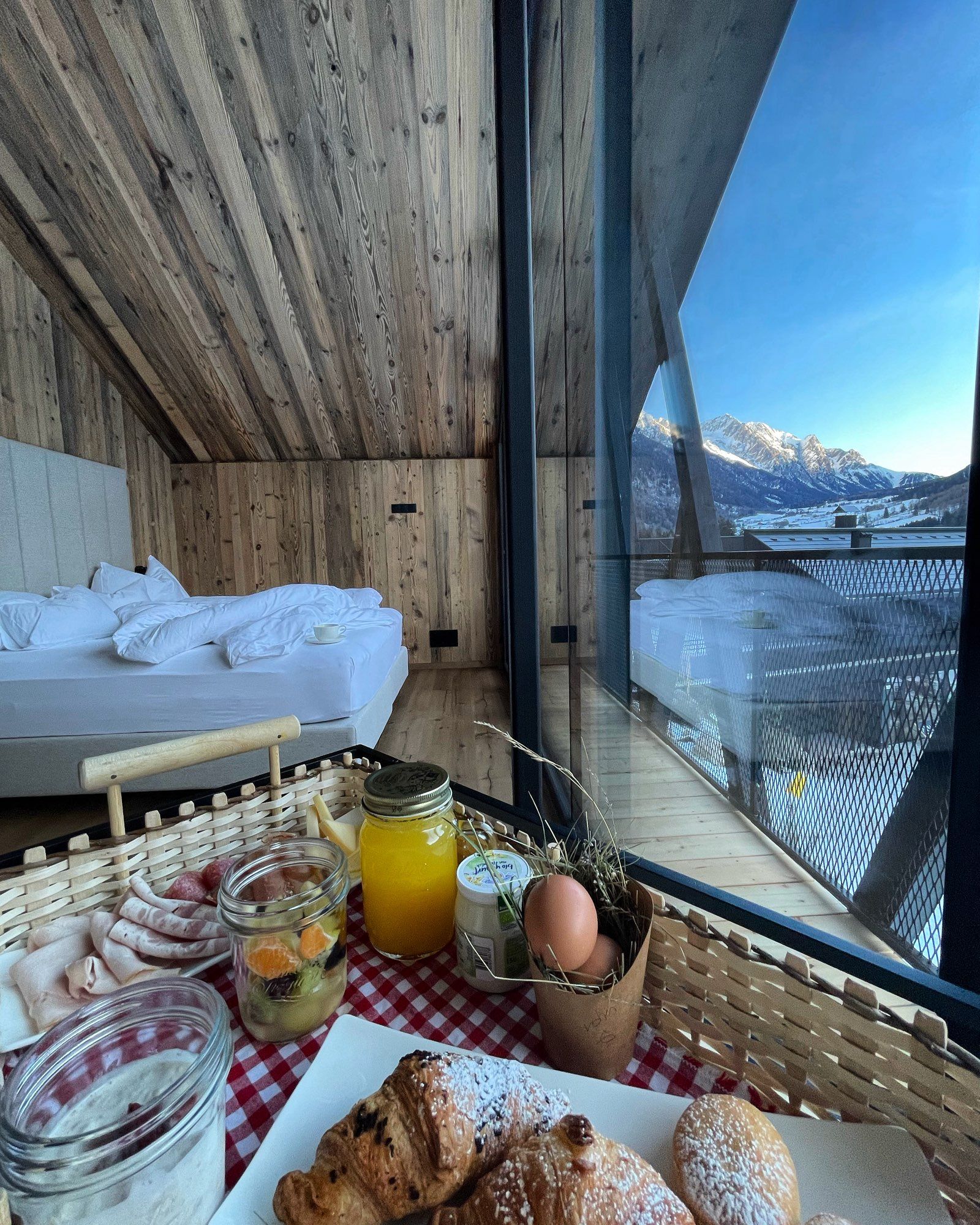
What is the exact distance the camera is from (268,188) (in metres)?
2.97

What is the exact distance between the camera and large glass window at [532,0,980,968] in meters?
0.56

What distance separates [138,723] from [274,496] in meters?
3.31

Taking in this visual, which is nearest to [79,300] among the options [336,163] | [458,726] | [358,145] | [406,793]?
[336,163]

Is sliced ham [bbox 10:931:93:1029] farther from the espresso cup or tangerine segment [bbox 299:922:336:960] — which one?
the espresso cup

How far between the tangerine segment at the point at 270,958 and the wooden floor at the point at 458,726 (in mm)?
1521

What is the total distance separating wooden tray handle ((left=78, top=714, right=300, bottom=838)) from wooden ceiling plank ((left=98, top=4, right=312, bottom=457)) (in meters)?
3.14

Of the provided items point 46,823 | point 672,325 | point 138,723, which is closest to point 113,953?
point 672,325

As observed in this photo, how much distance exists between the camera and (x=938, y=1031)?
1.19 feet

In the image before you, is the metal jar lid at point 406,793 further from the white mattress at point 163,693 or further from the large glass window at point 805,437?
the white mattress at point 163,693

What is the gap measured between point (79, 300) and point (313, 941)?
4.53m

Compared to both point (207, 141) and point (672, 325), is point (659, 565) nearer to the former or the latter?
point (672, 325)

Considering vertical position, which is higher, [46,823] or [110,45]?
[110,45]

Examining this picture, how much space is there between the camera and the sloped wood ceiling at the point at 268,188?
243 cm

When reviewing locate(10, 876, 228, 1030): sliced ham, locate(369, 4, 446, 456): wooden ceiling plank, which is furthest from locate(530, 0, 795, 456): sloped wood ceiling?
locate(10, 876, 228, 1030): sliced ham
